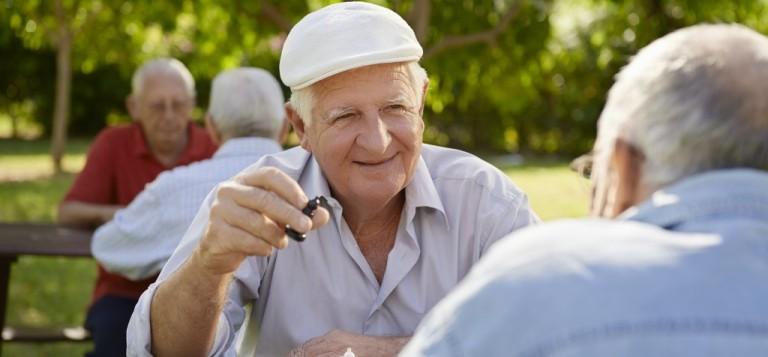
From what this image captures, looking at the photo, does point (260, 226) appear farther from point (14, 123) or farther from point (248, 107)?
point (14, 123)

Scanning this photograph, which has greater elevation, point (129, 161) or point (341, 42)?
point (341, 42)

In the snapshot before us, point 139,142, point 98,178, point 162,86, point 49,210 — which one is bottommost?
point 49,210

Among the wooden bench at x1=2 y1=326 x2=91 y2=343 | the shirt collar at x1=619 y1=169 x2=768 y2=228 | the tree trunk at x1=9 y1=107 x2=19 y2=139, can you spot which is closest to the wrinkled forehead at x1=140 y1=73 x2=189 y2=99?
the wooden bench at x1=2 y1=326 x2=91 y2=343

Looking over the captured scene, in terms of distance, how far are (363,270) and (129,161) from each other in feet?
10.2

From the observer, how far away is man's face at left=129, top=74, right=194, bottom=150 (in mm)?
5535

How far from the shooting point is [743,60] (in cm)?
135

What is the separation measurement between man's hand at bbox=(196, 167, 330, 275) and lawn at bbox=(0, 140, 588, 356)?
1.85ft

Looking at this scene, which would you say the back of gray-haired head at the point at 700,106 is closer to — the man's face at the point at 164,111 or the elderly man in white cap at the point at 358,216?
the elderly man in white cap at the point at 358,216

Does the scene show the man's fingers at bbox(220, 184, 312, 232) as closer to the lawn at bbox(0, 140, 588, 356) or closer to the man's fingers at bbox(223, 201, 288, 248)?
the man's fingers at bbox(223, 201, 288, 248)

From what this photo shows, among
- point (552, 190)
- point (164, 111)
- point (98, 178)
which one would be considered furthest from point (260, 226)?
point (552, 190)

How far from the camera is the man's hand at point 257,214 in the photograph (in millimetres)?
1842

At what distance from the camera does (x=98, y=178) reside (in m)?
5.25

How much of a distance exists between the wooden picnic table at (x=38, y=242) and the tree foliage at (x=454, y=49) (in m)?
1.98

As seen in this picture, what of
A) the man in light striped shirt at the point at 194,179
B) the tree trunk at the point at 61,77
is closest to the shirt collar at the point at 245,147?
the man in light striped shirt at the point at 194,179
